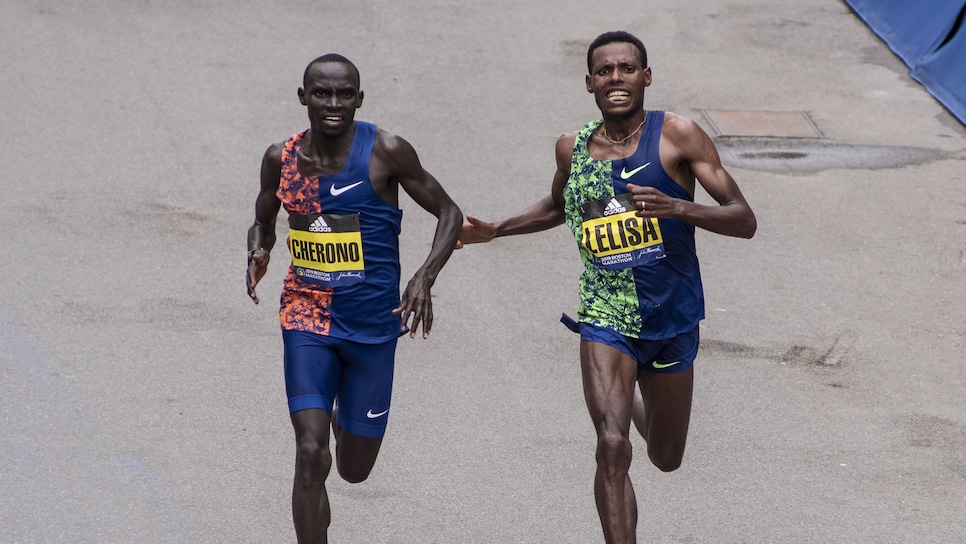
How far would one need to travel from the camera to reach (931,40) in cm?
1400

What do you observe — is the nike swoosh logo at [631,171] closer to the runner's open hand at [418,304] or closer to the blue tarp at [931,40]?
the runner's open hand at [418,304]

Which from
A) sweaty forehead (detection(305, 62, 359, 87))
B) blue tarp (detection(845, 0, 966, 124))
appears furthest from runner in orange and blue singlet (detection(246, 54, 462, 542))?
blue tarp (detection(845, 0, 966, 124))

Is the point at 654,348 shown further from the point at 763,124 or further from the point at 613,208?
the point at 763,124

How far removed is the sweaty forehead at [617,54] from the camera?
5.71 metres

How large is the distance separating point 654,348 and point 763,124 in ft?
23.6

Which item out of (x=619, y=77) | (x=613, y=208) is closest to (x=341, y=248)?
(x=613, y=208)

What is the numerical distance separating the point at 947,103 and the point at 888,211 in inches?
114

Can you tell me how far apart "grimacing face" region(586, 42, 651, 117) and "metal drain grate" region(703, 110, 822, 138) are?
673 cm

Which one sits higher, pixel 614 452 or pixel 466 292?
pixel 614 452

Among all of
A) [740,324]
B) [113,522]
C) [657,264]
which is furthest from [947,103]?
[113,522]

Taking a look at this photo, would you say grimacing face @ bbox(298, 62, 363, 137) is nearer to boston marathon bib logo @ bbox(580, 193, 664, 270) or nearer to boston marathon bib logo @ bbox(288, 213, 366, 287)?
boston marathon bib logo @ bbox(288, 213, 366, 287)

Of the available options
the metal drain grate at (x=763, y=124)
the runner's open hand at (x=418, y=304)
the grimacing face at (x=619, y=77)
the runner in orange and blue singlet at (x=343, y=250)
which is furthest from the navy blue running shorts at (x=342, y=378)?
the metal drain grate at (x=763, y=124)

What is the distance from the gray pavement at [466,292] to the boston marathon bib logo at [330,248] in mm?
1318

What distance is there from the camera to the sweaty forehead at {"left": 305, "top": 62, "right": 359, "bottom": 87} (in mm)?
5582
